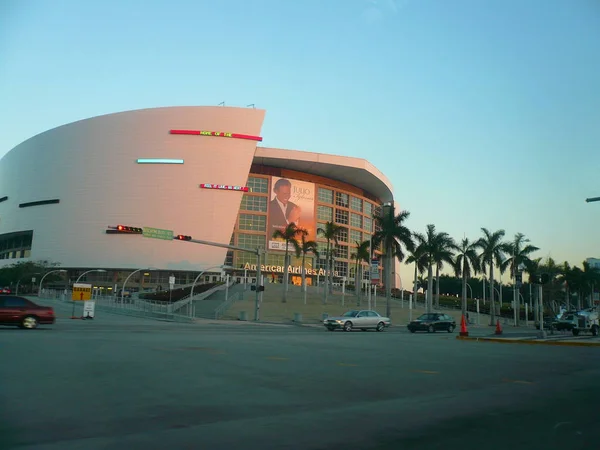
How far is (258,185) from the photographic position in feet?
359

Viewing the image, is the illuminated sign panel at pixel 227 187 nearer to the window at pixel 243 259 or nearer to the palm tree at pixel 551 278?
the window at pixel 243 259

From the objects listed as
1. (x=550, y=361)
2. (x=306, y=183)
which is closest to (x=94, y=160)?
(x=306, y=183)

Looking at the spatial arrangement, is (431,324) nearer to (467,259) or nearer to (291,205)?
(467,259)

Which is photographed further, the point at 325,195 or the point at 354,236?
the point at 354,236

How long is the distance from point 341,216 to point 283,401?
109m

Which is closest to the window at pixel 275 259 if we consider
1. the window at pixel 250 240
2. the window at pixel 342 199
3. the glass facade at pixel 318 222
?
the glass facade at pixel 318 222

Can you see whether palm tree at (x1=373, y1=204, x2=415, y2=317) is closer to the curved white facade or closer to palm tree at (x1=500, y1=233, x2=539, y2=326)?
palm tree at (x1=500, y1=233, x2=539, y2=326)

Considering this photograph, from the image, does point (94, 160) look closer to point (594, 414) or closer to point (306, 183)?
point (306, 183)

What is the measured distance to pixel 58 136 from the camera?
4660 inches

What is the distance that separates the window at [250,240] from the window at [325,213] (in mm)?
13798

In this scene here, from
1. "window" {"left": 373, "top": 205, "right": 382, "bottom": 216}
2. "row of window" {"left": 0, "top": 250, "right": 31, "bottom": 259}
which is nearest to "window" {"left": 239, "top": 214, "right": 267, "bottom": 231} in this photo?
"window" {"left": 373, "top": 205, "right": 382, "bottom": 216}

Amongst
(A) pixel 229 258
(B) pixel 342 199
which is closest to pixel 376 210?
(B) pixel 342 199

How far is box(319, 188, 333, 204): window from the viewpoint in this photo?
4446 inches

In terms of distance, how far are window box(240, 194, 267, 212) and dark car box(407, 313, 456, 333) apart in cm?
7318
